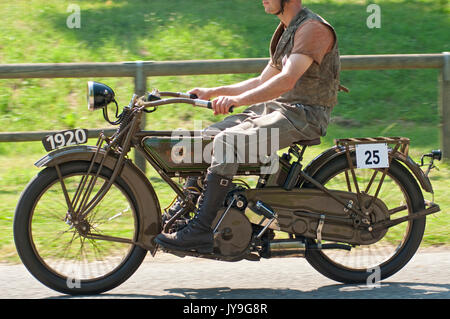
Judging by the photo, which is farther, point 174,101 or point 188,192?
point 188,192

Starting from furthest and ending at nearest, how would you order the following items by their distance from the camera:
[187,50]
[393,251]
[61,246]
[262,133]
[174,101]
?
[187,50]
[393,251]
[61,246]
[262,133]
[174,101]

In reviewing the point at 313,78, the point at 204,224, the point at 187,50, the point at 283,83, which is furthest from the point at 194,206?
the point at 187,50

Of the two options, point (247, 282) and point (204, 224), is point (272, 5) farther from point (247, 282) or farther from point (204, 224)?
point (247, 282)

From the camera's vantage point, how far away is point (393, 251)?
16.7 ft

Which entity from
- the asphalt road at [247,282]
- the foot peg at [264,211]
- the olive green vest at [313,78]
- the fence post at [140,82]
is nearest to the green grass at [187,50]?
the fence post at [140,82]

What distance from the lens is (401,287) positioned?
4875mm

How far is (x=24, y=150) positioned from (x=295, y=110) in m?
4.66

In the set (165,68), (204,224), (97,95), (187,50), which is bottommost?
(187,50)

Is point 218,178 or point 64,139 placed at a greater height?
point 64,139

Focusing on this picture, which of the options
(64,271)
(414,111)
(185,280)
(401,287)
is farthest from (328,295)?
(414,111)

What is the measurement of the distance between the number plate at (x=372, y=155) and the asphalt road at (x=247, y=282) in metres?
0.75

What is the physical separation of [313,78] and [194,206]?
3.46 feet

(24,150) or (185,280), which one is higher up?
(185,280)

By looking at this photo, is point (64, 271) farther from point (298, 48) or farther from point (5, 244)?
point (298, 48)
